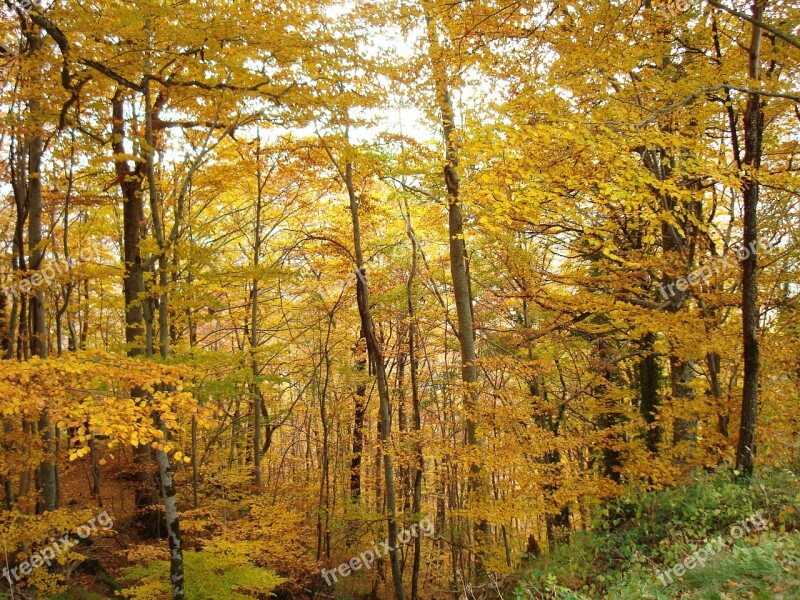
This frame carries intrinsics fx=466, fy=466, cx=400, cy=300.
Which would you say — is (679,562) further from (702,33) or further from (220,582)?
(702,33)

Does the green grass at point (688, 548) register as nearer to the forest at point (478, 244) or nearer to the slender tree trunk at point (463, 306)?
the forest at point (478, 244)

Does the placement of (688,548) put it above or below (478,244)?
below

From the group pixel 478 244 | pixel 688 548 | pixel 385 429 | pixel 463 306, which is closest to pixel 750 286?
pixel 688 548

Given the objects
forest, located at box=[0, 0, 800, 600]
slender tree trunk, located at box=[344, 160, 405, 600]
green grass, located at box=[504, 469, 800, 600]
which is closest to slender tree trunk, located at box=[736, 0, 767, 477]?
forest, located at box=[0, 0, 800, 600]

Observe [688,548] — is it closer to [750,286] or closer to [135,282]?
[750,286]

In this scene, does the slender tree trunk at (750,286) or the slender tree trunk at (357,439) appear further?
the slender tree trunk at (357,439)

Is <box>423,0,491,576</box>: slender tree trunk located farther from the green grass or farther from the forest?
the green grass

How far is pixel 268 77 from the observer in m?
6.79

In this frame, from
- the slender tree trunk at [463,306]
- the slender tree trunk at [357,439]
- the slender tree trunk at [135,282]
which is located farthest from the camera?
the slender tree trunk at [357,439]

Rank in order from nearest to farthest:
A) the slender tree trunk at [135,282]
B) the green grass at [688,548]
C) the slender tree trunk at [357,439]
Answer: the green grass at [688,548], the slender tree trunk at [135,282], the slender tree trunk at [357,439]

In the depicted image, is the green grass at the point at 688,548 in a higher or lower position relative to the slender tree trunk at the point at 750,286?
lower

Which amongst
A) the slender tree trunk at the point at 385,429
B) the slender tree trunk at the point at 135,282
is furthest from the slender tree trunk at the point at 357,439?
the slender tree trunk at the point at 135,282

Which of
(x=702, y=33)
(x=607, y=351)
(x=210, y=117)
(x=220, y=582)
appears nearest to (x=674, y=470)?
(x=607, y=351)

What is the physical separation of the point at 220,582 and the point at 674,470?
6545mm
